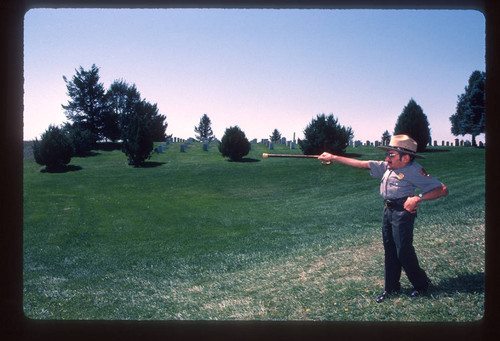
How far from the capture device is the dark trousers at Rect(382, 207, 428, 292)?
491 centimetres

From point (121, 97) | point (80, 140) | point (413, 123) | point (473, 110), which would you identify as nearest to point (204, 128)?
point (121, 97)

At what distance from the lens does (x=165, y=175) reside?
28703 millimetres

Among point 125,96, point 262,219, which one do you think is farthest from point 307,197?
point 125,96

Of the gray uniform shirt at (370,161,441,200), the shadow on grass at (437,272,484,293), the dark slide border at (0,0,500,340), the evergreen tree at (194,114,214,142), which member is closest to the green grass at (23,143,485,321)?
the shadow on grass at (437,272,484,293)

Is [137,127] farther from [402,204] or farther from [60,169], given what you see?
[402,204]

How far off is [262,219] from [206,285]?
864 centimetres

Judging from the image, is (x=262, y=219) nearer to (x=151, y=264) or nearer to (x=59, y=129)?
(x=151, y=264)

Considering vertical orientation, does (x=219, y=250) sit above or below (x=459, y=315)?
below

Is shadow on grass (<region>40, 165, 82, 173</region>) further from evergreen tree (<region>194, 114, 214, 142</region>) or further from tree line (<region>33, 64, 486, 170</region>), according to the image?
evergreen tree (<region>194, 114, 214, 142</region>)

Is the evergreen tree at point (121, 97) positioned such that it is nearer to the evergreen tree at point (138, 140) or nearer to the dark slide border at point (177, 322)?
the evergreen tree at point (138, 140)

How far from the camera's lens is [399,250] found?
496 centimetres

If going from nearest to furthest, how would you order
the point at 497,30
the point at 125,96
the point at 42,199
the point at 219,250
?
the point at 497,30 < the point at 219,250 < the point at 42,199 < the point at 125,96

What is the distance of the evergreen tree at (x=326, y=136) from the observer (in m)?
19.7

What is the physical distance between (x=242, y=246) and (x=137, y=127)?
2090 cm
